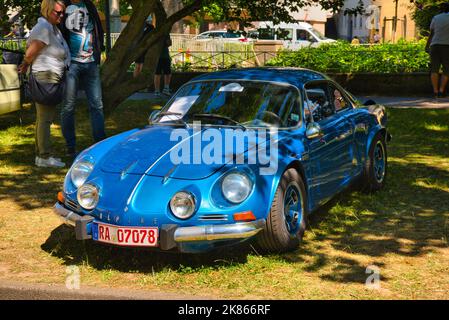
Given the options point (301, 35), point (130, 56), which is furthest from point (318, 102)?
point (301, 35)

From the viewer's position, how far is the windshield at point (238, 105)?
6258 millimetres

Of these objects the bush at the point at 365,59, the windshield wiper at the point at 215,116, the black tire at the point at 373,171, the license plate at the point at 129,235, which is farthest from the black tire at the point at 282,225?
the bush at the point at 365,59

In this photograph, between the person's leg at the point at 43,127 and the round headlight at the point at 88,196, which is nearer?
the round headlight at the point at 88,196

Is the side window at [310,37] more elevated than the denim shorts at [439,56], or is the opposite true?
the side window at [310,37]

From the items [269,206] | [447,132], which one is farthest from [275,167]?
[447,132]

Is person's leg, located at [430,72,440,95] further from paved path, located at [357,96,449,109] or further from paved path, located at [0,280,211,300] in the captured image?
paved path, located at [0,280,211,300]

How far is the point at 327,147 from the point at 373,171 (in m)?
1.33

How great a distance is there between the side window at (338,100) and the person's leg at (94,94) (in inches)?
131

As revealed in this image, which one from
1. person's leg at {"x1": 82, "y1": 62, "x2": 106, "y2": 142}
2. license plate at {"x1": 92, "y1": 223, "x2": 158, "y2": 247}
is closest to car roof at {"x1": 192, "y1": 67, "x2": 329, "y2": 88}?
license plate at {"x1": 92, "y1": 223, "x2": 158, "y2": 247}

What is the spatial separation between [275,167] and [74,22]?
444 centimetres

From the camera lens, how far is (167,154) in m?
5.61

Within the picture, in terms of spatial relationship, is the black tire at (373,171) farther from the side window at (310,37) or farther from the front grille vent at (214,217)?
the side window at (310,37)

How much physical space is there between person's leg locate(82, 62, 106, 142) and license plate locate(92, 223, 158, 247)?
418 cm

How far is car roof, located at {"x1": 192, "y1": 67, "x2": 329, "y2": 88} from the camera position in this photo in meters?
6.71
